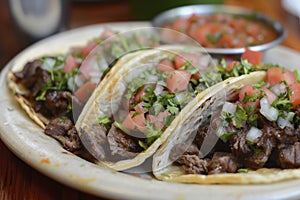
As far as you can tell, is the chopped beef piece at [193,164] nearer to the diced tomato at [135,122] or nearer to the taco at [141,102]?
the taco at [141,102]

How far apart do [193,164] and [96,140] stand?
639 mm

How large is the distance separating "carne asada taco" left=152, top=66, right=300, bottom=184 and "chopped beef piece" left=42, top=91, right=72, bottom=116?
88cm

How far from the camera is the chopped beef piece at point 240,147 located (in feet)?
9.07

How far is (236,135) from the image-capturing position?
9.24 ft

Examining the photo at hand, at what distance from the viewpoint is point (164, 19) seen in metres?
4.98

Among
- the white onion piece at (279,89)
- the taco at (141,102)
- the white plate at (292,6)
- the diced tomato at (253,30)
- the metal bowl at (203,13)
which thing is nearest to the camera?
the taco at (141,102)

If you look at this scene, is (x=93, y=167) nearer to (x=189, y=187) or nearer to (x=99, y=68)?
(x=189, y=187)

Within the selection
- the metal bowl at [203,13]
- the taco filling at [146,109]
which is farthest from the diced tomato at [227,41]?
the taco filling at [146,109]

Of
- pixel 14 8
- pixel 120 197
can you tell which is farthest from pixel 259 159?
pixel 14 8

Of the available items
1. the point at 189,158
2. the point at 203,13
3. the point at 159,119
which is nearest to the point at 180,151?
the point at 189,158

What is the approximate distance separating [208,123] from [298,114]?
549 millimetres

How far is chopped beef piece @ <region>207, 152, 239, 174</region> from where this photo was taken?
2.69m

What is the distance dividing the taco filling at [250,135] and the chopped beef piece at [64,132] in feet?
2.05

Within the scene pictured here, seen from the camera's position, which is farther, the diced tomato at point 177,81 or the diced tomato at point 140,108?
the diced tomato at point 177,81
